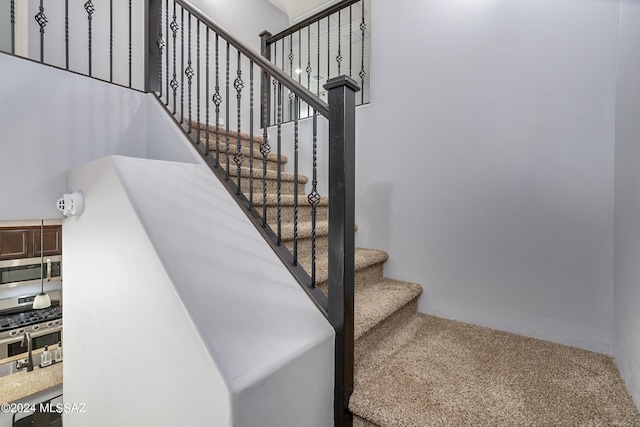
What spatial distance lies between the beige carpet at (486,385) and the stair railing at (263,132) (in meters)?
0.19

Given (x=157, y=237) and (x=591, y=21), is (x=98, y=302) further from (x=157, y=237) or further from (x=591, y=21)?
(x=591, y=21)

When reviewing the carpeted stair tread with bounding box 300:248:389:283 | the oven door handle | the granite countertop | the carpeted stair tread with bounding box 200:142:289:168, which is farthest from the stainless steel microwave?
the carpeted stair tread with bounding box 300:248:389:283

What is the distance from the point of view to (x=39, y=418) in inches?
133

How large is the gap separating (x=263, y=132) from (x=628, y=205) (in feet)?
5.59

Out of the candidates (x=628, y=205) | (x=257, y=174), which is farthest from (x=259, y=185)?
(x=628, y=205)

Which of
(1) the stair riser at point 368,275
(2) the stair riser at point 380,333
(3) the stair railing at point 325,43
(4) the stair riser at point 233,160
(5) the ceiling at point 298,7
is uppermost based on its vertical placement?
(5) the ceiling at point 298,7

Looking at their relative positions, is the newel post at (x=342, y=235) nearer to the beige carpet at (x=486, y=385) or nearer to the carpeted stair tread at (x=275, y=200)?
the beige carpet at (x=486, y=385)

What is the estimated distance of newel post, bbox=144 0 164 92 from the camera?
85.7 inches

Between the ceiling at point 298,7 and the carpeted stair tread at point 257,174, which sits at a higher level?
the ceiling at point 298,7

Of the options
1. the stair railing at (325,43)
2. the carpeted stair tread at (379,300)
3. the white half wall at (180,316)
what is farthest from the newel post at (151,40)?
the carpeted stair tread at (379,300)

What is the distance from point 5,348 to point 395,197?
5.32 metres

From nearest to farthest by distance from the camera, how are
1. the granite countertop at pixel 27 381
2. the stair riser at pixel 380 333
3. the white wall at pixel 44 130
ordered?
the stair riser at pixel 380 333 < the white wall at pixel 44 130 < the granite countertop at pixel 27 381

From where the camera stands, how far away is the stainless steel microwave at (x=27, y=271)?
3974 millimetres

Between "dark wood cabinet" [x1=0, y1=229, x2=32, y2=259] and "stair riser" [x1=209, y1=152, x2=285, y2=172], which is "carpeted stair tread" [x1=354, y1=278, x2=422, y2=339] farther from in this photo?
"dark wood cabinet" [x1=0, y1=229, x2=32, y2=259]
